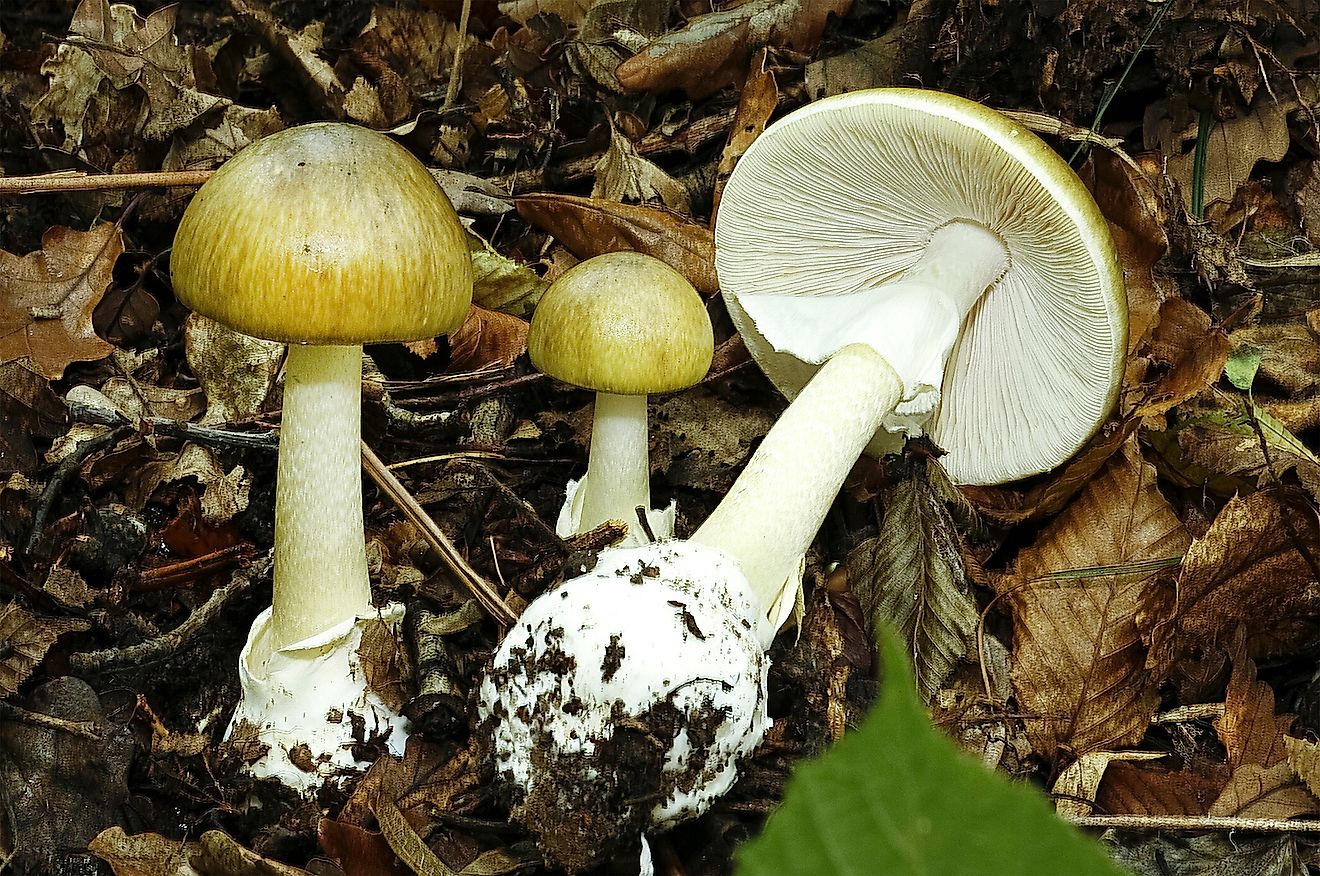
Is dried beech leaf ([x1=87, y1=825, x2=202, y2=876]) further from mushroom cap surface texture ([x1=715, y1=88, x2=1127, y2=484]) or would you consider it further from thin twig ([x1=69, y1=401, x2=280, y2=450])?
mushroom cap surface texture ([x1=715, y1=88, x2=1127, y2=484])

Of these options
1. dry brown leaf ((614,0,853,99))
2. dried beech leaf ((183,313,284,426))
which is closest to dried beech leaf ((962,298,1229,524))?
dry brown leaf ((614,0,853,99))

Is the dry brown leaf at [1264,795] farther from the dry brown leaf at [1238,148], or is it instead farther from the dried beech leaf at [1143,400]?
the dry brown leaf at [1238,148]

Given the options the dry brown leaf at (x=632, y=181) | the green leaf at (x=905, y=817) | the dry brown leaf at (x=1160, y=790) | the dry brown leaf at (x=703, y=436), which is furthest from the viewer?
the dry brown leaf at (x=632, y=181)

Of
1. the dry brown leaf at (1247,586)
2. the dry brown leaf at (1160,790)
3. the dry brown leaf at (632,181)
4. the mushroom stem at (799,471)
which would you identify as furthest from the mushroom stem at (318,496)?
the dry brown leaf at (1247,586)

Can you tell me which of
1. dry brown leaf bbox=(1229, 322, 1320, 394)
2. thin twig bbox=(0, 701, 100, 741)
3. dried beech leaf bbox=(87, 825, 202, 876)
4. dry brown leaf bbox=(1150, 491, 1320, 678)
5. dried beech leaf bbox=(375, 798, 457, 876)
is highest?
dry brown leaf bbox=(1229, 322, 1320, 394)

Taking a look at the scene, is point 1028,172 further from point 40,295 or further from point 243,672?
point 40,295

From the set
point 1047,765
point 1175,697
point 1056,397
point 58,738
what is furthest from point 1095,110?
point 58,738

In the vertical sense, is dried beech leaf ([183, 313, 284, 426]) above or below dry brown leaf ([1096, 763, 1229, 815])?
below
